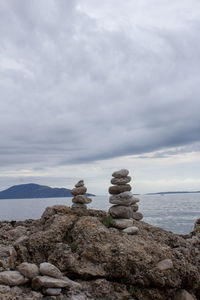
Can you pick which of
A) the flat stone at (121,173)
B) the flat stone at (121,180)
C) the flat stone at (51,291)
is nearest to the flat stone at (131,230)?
the flat stone at (121,180)

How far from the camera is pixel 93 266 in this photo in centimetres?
1165

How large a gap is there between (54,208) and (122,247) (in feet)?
18.8

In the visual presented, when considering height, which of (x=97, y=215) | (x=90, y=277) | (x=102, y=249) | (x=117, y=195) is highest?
(x=117, y=195)

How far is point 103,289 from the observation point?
1074cm

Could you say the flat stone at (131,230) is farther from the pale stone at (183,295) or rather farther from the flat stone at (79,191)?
the flat stone at (79,191)

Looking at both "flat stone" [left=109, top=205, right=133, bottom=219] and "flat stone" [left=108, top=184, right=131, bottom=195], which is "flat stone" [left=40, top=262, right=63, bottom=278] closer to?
"flat stone" [left=109, top=205, right=133, bottom=219]

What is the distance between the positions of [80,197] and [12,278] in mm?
8119

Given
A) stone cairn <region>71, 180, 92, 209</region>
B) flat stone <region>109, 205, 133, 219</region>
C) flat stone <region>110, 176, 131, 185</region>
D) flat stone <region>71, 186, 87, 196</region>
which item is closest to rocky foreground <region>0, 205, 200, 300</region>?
flat stone <region>109, 205, 133, 219</region>

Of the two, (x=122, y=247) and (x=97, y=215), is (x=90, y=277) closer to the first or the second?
(x=122, y=247)

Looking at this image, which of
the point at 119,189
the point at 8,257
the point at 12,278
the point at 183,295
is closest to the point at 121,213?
the point at 119,189

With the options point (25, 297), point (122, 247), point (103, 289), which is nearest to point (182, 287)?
point (122, 247)

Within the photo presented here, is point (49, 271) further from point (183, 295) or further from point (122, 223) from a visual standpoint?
point (122, 223)

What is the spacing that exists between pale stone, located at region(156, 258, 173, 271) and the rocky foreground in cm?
4

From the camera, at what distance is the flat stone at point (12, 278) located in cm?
967
